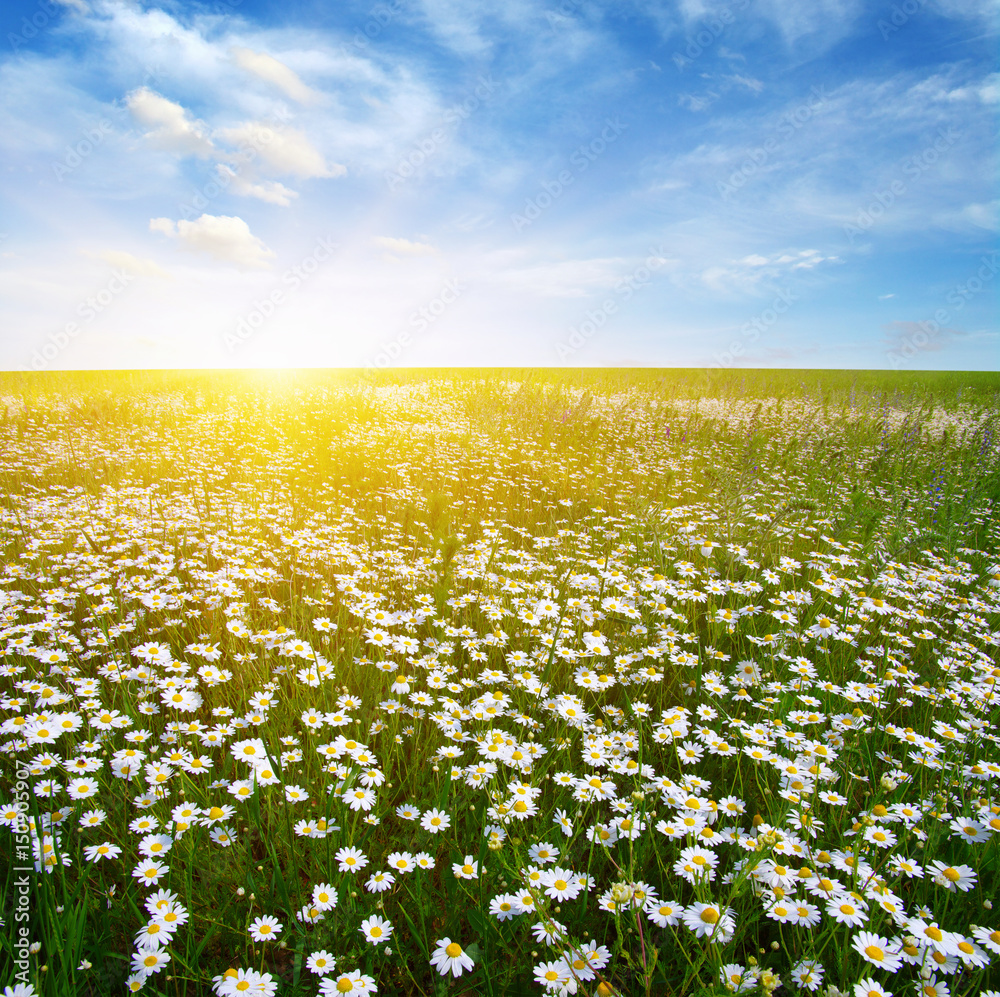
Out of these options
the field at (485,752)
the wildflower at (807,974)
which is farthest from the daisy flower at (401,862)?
the wildflower at (807,974)

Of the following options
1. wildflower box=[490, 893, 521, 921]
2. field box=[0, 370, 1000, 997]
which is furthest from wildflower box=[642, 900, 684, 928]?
wildflower box=[490, 893, 521, 921]

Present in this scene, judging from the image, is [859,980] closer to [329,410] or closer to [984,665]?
[984,665]

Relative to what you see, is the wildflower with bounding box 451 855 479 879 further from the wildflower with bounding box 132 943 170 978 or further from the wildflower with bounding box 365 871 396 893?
the wildflower with bounding box 132 943 170 978

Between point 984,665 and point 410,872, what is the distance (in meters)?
3.55

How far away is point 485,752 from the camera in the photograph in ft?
6.84

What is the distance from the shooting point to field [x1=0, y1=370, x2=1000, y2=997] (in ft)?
5.10

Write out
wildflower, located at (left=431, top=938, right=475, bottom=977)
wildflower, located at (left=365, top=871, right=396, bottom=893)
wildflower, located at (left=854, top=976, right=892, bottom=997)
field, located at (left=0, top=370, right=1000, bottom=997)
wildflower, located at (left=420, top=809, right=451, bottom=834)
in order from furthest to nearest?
wildflower, located at (left=420, top=809, right=451, bottom=834) < wildflower, located at (left=365, top=871, right=396, bottom=893) < field, located at (left=0, top=370, right=1000, bottom=997) < wildflower, located at (left=431, top=938, right=475, bottom=977) < wildflower, located at (left=854, top=976, right=892, bottom=997)

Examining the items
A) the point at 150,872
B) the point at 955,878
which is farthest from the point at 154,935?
the point at 955,878

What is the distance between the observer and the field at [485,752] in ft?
5.10

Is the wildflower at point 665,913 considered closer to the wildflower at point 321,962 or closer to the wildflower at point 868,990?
the wildflower at point 868,990

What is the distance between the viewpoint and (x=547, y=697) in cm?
283

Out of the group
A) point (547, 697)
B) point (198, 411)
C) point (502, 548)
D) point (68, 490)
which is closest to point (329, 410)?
point (198, 411)

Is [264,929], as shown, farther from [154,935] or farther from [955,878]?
[955,878]

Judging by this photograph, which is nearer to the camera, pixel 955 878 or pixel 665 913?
pixel 665 913
